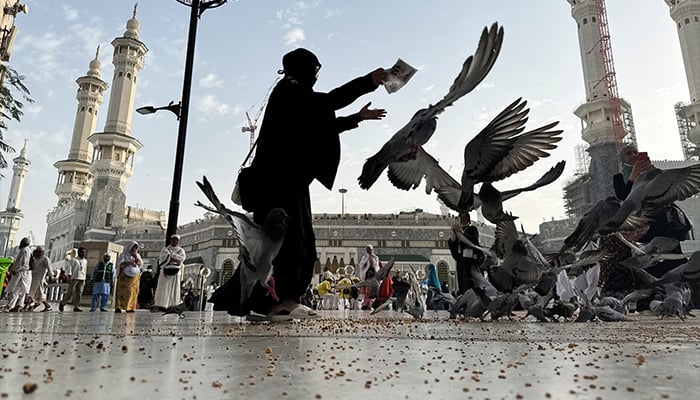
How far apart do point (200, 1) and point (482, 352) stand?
6500mm

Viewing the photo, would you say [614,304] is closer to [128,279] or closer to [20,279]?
[128,279]

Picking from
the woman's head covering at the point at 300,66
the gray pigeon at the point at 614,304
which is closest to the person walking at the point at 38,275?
the woman's head covering at the point at 300,66

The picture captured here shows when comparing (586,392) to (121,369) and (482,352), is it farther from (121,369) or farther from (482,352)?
(121,369)

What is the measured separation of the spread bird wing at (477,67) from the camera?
8.88ft

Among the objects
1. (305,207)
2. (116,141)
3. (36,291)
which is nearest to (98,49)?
(116,141)

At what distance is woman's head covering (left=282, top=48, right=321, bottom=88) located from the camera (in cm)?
334

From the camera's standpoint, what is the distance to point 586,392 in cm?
90

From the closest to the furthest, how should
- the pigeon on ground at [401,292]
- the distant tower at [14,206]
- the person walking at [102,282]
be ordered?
1. the pigeon on ground at [401,292]
2. the person walking at [102,282]
3. the distant tower at [14,206]

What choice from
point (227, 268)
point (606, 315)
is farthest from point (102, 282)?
point (227, 268)

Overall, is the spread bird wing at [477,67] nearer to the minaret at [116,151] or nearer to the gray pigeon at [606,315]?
the gray pigeon at [606,315]

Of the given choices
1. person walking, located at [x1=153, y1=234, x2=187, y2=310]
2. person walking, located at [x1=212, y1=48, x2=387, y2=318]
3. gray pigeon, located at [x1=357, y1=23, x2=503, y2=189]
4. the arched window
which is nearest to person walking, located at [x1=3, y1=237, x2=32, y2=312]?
person walking, located at [x1=153, y1=234, x2=187, y2=310]

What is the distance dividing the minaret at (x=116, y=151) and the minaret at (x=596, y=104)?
148 feet

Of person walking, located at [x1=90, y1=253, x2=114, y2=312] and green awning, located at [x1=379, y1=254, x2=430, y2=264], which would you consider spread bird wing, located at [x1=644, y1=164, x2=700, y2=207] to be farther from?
green awning, located at [x1=379, y1=254, x2=430, y2=264]

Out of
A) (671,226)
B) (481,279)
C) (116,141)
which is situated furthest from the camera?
(116,141)
